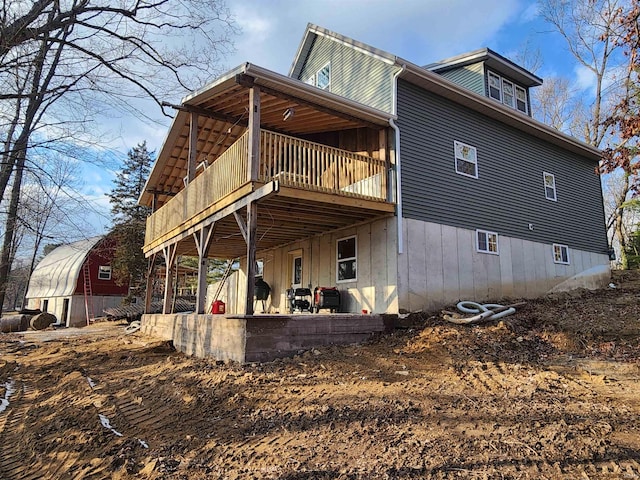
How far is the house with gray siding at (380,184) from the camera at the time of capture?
30.0 ft

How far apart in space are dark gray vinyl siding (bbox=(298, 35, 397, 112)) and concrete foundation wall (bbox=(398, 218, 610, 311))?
141 inches

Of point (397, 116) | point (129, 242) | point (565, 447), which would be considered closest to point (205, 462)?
point (565, 447)

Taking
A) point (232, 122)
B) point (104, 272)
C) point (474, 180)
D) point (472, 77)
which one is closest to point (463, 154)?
point (474, 180)

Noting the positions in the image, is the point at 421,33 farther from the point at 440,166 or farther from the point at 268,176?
the point at 268,176

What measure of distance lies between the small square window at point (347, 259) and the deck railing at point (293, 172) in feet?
4.68

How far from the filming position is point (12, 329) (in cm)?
2170

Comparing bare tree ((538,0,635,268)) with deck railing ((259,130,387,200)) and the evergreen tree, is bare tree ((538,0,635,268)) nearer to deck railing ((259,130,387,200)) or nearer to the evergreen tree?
deck railing ((259,130,387,200))

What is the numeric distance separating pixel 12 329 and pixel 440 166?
878 inches

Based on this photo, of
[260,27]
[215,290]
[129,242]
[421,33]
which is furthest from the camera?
[129,242]

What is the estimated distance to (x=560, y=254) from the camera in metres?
14.1

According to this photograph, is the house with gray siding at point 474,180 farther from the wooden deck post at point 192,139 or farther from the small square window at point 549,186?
the wooden deck post at point 192,139

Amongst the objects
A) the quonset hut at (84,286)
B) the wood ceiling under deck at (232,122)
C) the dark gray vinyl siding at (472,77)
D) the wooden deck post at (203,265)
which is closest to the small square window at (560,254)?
the dark gray vinyl siding at (472,77)

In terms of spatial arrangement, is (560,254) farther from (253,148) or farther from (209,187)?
(209,187)

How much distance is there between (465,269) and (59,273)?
102ft
